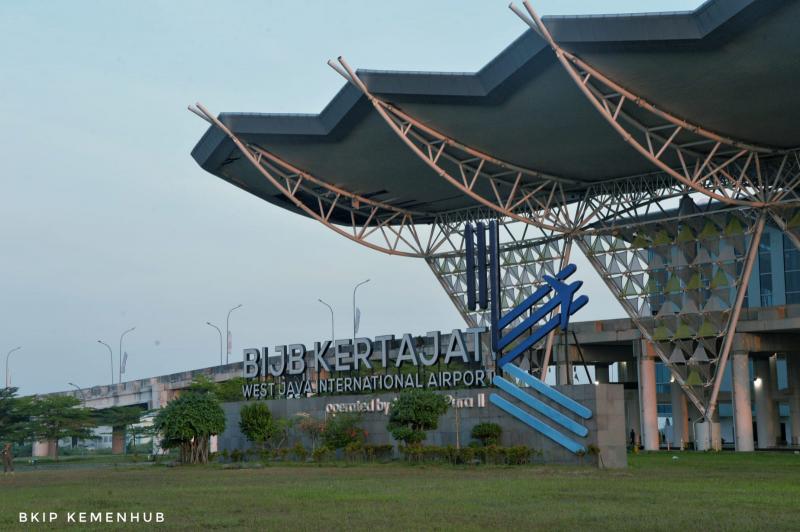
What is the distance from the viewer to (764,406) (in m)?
74.2

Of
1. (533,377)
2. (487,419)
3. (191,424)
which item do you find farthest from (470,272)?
(191,424)

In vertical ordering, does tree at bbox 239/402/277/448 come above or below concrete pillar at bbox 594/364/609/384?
below

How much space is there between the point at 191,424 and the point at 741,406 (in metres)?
32.4

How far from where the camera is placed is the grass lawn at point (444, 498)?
2089 cm

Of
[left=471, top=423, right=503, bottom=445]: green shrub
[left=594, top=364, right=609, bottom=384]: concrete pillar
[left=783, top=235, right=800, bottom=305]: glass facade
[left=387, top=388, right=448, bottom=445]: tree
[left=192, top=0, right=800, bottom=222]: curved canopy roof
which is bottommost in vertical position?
[left=471, top=423, right=503, bottom=445]: green shrub

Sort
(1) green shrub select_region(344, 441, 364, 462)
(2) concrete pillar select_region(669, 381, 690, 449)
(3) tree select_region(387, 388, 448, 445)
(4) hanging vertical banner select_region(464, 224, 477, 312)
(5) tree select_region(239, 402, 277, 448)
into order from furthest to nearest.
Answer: (2) concrete pillar select_region(669, 381, 690, 449) → (5) tree select_region(239, 402, 277, 448) → (4) hanging vertical banner select_region(464, 224, 477, 312) → (1) green shrub select_region(344, 441, 364, 462) → (3) tree select_region(387, 388, 448, 445)

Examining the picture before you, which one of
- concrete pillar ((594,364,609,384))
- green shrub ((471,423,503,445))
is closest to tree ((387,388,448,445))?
green shrub ((471,423,503,445))

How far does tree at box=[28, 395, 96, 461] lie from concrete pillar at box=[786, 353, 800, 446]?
54469mm

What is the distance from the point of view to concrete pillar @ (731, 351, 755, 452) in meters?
63.6

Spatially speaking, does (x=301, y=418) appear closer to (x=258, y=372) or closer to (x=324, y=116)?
(x=258, y=372)

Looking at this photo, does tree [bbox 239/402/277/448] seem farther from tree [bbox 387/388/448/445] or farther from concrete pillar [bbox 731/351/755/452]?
concrete pillar [bbox 731/351/755/452]

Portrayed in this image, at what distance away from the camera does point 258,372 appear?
Answer: 5997cm

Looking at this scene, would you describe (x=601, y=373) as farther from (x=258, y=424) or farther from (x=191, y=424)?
(x=191, y=424)

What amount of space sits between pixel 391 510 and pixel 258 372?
37.3m
